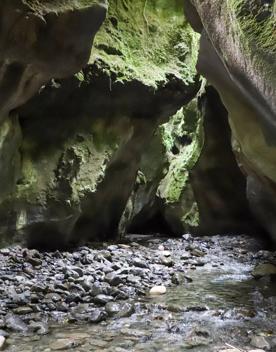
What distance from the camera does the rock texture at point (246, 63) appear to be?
4133 mm

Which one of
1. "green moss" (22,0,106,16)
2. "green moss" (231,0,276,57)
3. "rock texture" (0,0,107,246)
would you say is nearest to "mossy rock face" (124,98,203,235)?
"rock texture" (0,0,107,246)

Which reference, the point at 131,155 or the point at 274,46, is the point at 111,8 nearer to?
the point at 131,155

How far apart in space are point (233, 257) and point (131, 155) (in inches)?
130

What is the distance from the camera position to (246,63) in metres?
4.67

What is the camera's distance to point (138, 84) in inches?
364

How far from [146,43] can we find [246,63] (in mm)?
5981

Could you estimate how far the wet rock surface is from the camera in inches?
166

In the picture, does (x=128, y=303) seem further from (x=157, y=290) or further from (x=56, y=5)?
(x=56, y=5)

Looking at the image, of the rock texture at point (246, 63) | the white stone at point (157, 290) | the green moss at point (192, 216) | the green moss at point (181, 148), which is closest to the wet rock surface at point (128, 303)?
the white stone at point (157, 290)

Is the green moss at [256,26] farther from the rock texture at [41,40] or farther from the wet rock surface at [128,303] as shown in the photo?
the wet rock surface at [128,303]

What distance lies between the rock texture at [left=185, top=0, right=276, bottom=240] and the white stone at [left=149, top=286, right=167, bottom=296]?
7.30ft

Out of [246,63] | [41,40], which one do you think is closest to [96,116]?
[41,40]

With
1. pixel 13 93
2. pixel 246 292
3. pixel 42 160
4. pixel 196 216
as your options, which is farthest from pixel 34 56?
pixel 196 216

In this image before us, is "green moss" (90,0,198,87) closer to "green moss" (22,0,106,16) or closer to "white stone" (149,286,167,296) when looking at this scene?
"green moss" (22,0,106,16)
